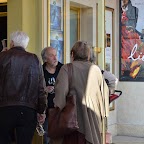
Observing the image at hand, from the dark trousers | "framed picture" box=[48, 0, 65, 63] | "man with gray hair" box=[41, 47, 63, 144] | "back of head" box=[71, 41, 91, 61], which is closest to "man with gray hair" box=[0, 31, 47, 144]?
the dark trousers

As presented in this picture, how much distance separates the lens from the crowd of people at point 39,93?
468cm

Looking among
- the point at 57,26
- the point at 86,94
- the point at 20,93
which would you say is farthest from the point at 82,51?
the point at 57,26

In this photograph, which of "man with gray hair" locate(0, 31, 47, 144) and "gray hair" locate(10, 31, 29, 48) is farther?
"gray hair" locate(10, 31, 29, 48)

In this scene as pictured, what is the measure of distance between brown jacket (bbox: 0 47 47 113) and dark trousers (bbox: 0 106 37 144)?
64 mm

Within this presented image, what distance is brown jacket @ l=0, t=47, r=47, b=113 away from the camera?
4801 mm

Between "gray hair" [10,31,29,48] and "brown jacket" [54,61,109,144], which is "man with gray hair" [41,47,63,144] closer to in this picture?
"gray hair" [10,31,29,48]

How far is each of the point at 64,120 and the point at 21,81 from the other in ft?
2.25

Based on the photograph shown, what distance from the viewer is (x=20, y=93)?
482cm

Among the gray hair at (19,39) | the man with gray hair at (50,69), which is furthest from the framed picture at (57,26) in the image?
the gray hair at (19,39)

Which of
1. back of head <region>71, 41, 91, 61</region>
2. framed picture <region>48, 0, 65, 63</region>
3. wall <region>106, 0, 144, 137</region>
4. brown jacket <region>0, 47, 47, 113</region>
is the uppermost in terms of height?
framed picture <region>48, 0, 65, 63</region>

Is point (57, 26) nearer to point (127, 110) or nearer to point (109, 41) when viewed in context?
point (109, 41)

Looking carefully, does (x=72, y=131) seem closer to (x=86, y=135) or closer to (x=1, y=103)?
(x=86, y=135)

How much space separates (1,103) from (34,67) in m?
0.54

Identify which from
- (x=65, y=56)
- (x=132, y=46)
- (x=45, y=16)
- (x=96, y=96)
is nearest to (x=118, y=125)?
(x=132, y=46)
